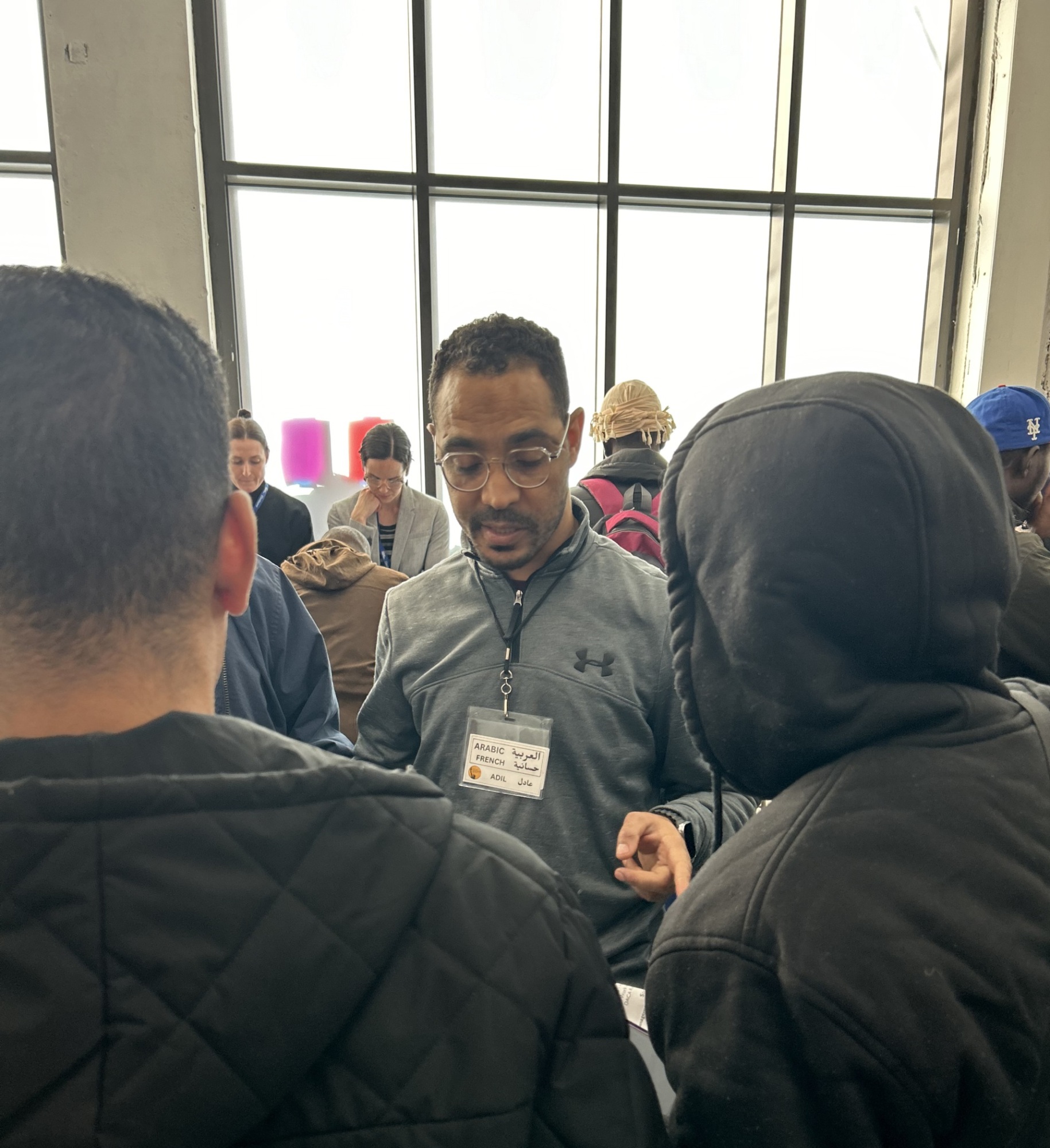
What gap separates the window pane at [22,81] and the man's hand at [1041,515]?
4953 mm

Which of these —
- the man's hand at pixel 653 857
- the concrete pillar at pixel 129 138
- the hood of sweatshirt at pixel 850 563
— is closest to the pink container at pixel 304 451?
the concrete pillar at pixel 129 138

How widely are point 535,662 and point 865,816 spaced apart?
747mm

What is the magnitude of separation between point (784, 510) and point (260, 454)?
124 inches

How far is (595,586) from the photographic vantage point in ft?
4.52

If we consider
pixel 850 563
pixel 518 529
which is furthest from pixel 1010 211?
pixel 850 563

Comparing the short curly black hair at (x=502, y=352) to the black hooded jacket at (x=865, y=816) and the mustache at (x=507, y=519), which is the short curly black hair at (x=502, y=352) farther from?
the black hooded jacket at (x=865, y=816)

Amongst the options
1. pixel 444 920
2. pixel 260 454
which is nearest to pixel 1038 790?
pixel 444 920

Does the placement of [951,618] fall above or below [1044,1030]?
above

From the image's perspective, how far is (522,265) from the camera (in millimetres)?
4680

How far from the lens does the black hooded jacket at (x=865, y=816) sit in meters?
0.57

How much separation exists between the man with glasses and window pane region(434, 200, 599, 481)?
3.35 meters

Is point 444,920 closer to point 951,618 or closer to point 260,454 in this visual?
point 951,618

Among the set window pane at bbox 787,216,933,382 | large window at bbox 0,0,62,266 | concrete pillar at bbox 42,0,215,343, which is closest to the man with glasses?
concrete pillar at bbox 42,0,215,343

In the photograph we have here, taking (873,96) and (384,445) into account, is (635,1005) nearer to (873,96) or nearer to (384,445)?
(384,445)
